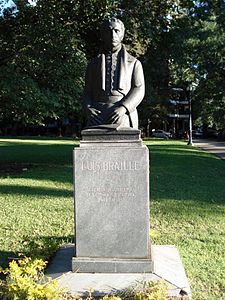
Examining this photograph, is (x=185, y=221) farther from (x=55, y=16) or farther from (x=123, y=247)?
(x=55, y=16)

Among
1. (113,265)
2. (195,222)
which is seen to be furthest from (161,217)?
(113,265)

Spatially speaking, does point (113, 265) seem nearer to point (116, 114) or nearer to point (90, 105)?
point (116, 114)

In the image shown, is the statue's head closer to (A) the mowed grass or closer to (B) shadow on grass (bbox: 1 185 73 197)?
(A) the mowed grass

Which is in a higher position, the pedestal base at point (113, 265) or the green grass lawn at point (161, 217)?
Answer: the pedestal base at point (113, 265)

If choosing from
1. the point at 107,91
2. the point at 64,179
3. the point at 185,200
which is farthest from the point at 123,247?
the point at 64,179

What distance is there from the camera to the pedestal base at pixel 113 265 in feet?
16.2

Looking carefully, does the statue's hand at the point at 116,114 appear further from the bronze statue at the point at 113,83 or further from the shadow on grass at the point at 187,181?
the shadow on grass at the point at 187,181

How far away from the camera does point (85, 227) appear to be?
16.4ft

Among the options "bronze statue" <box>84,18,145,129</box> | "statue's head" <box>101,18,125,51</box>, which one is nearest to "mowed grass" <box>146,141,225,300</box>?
"bronze statue" <box>84,18,145,129</box>

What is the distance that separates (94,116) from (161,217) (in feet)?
11.4

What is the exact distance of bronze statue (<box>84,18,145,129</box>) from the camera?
5.18 meters

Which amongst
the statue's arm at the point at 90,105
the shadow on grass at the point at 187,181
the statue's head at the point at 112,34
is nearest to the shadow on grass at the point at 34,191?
the shadow on grass at the point at 187,181

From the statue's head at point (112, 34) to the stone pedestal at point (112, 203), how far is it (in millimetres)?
1104

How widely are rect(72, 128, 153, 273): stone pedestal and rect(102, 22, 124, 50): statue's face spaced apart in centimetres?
111
